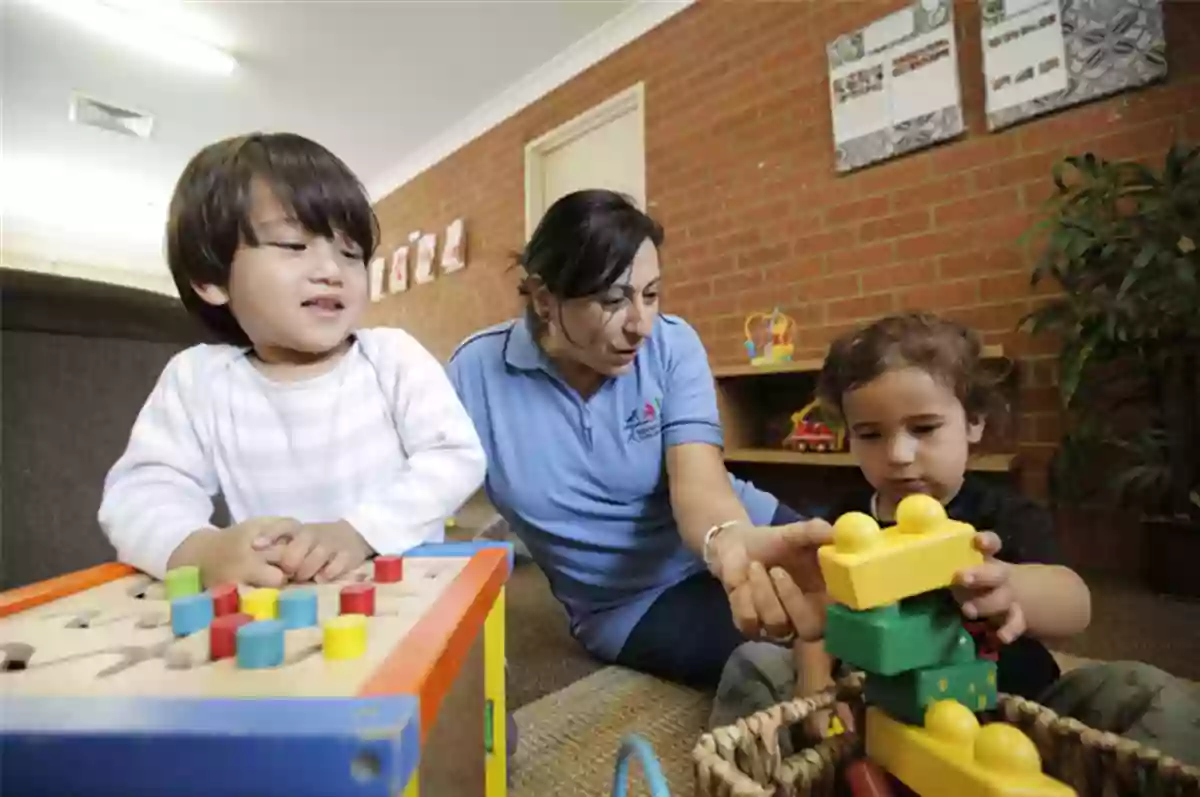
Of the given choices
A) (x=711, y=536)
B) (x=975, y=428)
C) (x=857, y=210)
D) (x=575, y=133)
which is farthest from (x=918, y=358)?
(x=575, y=133)

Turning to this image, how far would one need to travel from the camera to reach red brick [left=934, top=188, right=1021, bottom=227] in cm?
180

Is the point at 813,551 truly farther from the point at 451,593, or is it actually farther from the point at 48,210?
the point at 48,210

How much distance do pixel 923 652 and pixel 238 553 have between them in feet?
1.45

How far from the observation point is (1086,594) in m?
0.60

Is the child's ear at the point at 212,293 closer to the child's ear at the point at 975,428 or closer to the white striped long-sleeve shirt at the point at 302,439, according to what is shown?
the white striped long-sleeve shirt at the point at 302,439

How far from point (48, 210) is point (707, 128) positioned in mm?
5061

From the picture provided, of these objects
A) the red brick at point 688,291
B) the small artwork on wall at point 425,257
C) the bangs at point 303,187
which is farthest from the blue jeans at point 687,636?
the small artwork on wall at point 425,257

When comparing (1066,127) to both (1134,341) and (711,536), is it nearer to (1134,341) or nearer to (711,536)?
(1134,341)

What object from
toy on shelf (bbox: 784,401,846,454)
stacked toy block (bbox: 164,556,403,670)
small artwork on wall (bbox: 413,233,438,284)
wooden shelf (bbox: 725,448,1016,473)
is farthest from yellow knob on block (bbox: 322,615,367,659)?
small artwork on wall (bbox: 413,233,438,284)

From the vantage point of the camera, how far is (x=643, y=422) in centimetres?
103

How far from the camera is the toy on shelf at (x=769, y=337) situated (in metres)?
2.20

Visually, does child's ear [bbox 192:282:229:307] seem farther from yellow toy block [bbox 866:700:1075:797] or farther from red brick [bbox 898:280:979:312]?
red brick [bbox 898:280:979:312]

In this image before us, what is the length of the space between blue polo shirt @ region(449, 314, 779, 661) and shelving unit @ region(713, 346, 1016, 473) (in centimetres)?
113

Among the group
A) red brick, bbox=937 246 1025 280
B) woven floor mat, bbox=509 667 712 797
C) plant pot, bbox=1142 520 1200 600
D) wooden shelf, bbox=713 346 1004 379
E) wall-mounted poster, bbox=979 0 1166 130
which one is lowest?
woven floor mat, bbox=509 667 712 797
